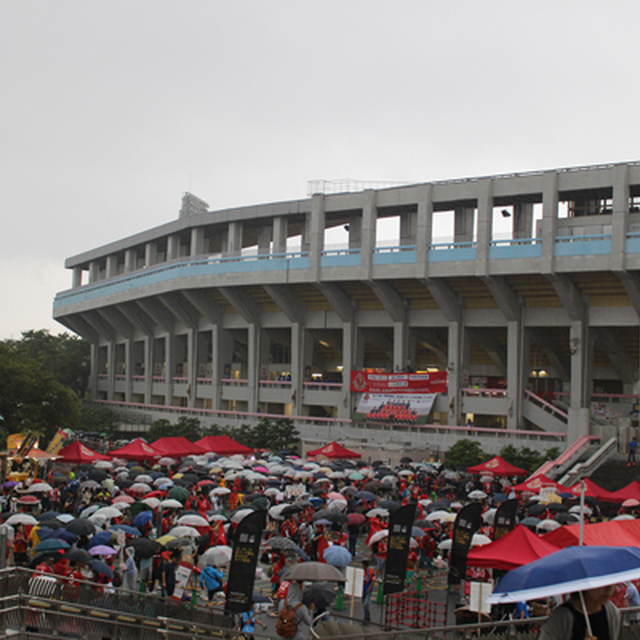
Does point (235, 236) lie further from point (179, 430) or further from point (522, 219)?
point (522, 219)

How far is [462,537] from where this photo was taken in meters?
15.9

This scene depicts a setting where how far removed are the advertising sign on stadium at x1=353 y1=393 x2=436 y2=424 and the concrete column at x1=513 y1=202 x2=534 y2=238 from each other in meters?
10.2

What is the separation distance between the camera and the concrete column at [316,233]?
163ft

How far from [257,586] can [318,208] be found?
32836 mm

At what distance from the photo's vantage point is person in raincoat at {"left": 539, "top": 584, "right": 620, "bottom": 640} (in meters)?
5.77

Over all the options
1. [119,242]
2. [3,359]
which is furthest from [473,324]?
[119,242]

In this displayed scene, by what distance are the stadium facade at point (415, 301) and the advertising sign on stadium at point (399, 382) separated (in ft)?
2.56

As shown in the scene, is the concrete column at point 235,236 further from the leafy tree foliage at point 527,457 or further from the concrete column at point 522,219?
the leafy tree foliage at point 527,457

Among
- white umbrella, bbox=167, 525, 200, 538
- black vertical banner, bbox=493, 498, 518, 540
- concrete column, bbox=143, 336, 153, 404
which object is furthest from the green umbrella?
concrete column, bbox=143, 336, 153, 404

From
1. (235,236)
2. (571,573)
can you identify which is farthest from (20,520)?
(235,236)

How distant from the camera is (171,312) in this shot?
214 feet

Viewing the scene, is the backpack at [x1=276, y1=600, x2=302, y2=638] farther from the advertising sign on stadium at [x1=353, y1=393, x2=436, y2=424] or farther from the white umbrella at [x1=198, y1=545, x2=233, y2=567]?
the advertising sign on stadium at [x1=353, y1=393, x2=436, y2=424]

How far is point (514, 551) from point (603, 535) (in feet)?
4.66

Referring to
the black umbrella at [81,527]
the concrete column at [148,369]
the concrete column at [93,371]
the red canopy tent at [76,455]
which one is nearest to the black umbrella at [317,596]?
the black umbrella at [81,527]
